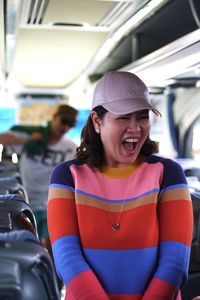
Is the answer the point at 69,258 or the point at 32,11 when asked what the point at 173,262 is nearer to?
the point at 69,258

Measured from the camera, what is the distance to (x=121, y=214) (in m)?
1.86

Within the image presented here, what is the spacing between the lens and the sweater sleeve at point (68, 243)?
1.80m

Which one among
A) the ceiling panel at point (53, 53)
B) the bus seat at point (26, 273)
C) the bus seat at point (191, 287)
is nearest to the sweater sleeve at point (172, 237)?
the bus seat at point (26, 273)

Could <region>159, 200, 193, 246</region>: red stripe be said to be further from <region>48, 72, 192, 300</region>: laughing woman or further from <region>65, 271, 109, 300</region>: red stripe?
<region>65, 271, 109, 300</region>: red stripe

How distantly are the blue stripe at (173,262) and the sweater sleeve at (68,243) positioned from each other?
0.23 metres

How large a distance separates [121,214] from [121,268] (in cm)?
19

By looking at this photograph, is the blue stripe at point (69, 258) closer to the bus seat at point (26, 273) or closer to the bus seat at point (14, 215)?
the bus seat at point (14, 215)

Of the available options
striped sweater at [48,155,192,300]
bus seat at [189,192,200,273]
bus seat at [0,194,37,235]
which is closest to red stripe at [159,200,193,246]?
striped sweater at [48,155,192,300]

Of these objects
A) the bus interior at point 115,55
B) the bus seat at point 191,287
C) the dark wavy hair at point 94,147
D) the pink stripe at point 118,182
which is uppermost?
the bus interior at point 115,55

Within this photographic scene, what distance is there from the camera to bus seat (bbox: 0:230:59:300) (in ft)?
3.63

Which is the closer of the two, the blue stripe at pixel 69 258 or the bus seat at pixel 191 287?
the blue stripe at pixel 69 258

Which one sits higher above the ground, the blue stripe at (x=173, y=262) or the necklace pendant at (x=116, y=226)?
the necklace pendant at (x=116, y=226)

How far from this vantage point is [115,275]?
1825 mm

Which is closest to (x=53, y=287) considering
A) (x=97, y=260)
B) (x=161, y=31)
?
(x=97, y=260)
